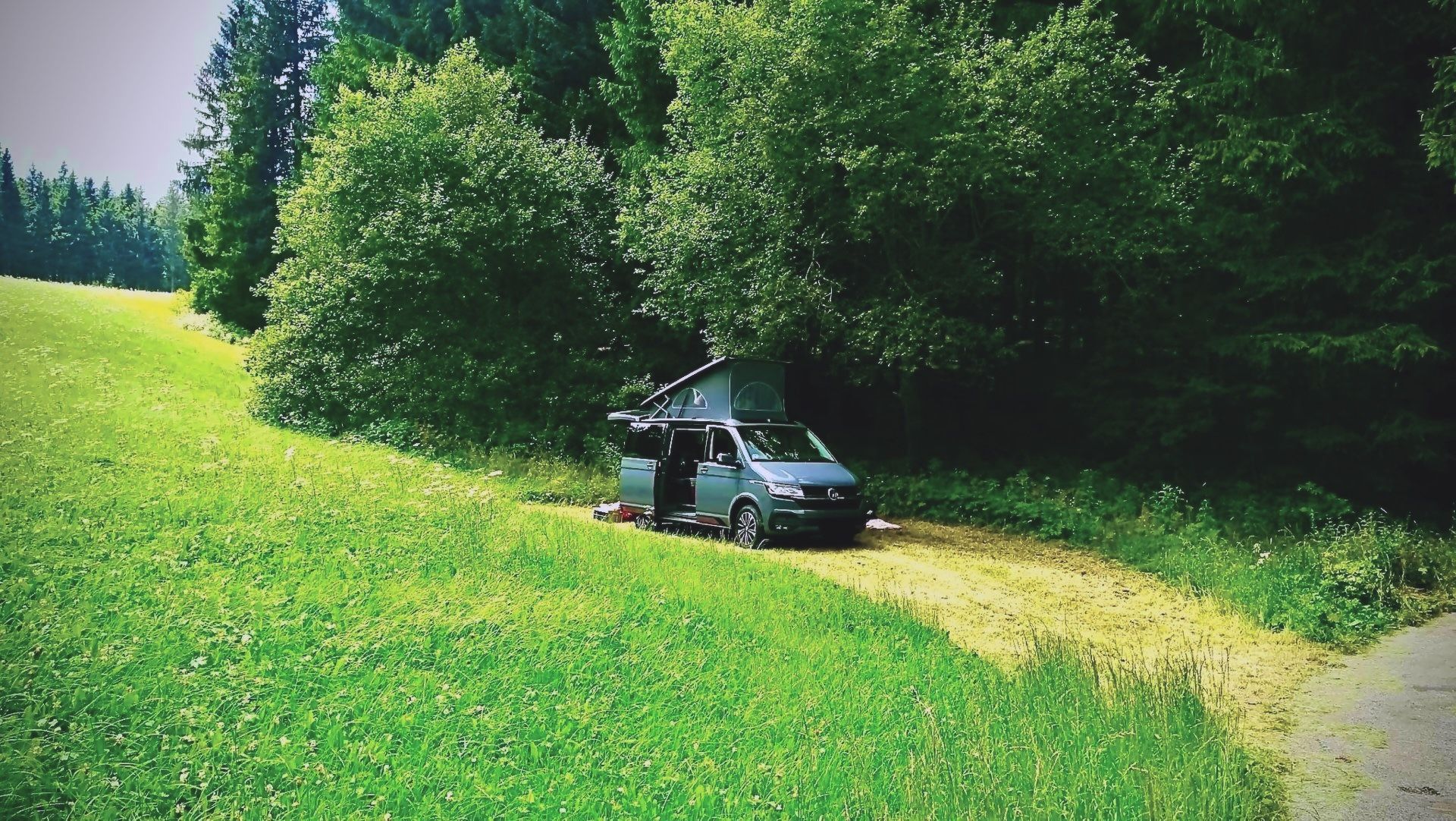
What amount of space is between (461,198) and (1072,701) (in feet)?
65.0

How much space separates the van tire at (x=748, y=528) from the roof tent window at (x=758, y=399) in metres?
1.82

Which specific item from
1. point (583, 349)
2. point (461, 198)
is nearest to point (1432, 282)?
point (583, 349)

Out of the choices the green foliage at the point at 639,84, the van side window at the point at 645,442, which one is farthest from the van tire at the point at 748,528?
the green foliage at the point at 639,84

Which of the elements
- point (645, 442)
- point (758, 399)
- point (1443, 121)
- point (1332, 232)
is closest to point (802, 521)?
point (758, 399)

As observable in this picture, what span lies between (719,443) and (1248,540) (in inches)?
309

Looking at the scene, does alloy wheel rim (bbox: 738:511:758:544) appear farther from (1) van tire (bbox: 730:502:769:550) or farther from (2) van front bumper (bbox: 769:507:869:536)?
(2) van front bumper (bbox: 769:507:869:536)

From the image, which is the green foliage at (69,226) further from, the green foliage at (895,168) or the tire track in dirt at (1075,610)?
the green foliage at (895,168)

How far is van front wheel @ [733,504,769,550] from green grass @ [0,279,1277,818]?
398 centimetres

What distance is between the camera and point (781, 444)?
14.1 metres

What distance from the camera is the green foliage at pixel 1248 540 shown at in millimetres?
9734

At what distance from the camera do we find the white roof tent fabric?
14469 mm

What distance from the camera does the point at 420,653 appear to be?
215 inches

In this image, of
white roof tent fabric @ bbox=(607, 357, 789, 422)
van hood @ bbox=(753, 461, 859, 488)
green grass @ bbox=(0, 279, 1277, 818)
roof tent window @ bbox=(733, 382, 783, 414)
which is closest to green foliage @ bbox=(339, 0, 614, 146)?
white roof tent fabric @ bbox=(607, 357, 789, 422)

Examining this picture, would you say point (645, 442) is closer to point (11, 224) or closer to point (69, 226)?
point (69, 226)
